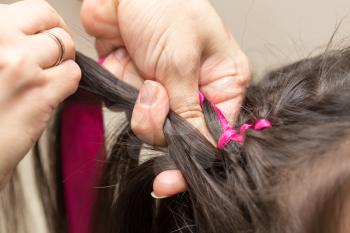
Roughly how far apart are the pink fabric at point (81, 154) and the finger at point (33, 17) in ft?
0.33

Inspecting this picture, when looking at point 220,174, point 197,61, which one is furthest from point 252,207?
point 197,61

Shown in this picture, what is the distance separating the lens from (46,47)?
0.54 metres

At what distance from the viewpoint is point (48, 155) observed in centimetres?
68

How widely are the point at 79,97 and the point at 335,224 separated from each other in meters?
0.34

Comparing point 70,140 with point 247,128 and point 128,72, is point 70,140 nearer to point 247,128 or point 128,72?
point 128,72

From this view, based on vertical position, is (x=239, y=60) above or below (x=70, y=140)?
above

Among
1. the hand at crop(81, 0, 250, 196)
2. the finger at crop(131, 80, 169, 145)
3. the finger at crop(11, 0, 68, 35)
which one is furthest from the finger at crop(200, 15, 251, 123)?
the finger at crop(11, 0, 68, 35)

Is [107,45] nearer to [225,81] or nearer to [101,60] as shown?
[101,60]

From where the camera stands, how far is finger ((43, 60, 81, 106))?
1.77ft

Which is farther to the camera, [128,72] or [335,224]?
[128,72]

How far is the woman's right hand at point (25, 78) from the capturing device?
524 mm

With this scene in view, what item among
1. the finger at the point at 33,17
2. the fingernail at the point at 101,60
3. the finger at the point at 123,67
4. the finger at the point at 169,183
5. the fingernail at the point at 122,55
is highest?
the finger at the point at 33,17

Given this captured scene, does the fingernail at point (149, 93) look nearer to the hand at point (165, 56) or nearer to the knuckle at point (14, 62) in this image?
the hand at point (165, 56)

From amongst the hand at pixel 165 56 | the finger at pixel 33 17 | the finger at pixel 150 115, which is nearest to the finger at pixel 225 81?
the hand at pixel 165 56
